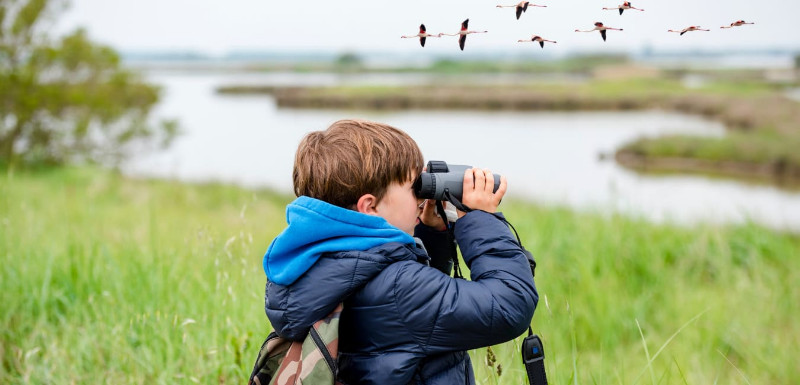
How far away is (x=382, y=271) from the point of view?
147cm

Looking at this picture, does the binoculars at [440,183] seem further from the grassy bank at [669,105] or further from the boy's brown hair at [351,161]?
the grassy bank at [669,105]

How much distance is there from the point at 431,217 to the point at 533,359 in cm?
46

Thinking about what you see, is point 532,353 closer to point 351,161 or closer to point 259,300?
point 351,161

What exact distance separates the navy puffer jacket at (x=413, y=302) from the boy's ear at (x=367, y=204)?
12 cm

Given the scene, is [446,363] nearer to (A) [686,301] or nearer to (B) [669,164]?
(A) [686,301]

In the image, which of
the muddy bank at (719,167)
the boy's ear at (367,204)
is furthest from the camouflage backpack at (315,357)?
the muddy bank at (719,167)

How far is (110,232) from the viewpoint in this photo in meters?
4.91

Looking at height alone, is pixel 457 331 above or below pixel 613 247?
above

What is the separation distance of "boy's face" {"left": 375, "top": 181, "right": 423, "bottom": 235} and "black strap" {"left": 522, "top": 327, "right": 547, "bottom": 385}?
Answer: 392 millimetres

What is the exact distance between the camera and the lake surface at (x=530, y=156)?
1134 cm

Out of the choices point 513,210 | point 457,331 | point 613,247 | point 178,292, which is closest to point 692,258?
point 613,247

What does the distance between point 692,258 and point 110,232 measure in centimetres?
462

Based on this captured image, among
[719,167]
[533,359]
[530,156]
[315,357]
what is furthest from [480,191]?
[719,167]

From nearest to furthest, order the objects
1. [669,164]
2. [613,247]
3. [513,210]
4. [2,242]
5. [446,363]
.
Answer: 1. [446,363]
2. [2,242]
3. [613,247]
4. [513,210]
5. [669,164]
